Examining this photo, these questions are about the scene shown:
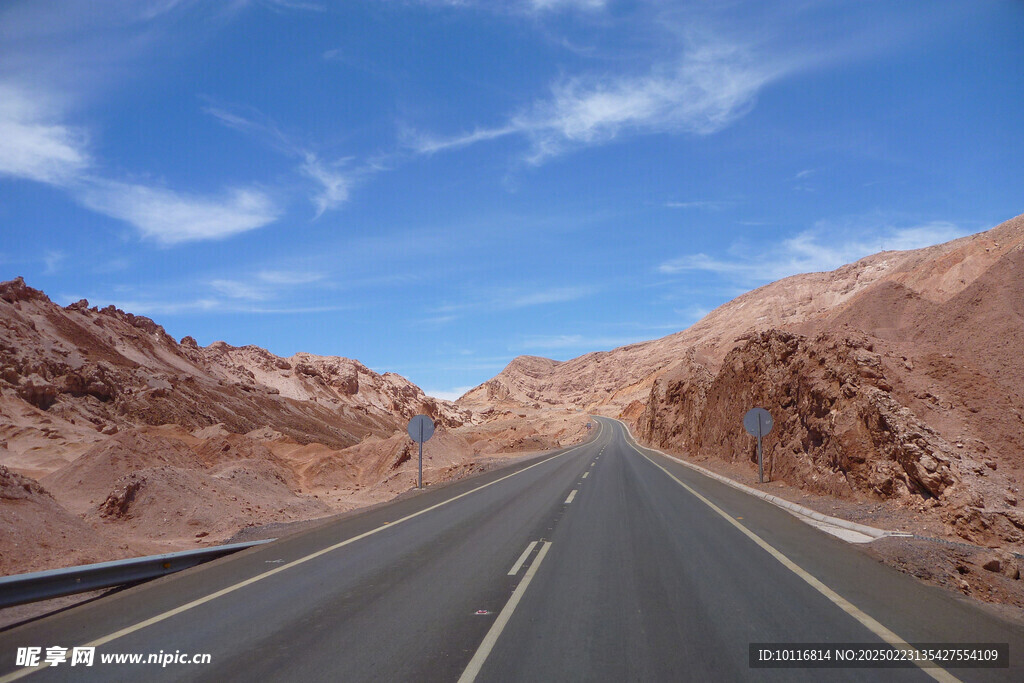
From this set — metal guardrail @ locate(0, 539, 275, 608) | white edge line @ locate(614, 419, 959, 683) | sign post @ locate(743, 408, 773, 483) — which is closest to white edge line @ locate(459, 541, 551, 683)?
white edge line @ locate(614, 419, 959, 683)

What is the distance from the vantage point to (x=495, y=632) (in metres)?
6.05

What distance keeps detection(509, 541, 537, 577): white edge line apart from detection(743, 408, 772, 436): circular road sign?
1183 cm

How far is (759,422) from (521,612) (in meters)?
15.4

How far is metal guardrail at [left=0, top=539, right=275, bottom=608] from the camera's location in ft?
21.2

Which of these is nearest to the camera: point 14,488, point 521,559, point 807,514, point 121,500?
point 521,559

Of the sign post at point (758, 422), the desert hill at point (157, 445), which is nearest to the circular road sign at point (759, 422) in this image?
the sign post at point (758, 422)

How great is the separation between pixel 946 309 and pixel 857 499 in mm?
10678

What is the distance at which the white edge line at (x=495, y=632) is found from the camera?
16.6 ft

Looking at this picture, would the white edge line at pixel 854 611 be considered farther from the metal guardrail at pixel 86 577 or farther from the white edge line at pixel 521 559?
the metal guardrail at pixel 86 577

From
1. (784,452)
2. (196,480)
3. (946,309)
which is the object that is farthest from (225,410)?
(946,309)

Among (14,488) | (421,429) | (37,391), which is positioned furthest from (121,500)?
(37,391)

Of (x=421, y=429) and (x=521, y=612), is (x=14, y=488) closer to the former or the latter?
(x=421, y=429)

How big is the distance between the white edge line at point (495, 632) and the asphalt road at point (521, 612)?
0.8 inches

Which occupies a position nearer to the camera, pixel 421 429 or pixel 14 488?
pixel 14 488
